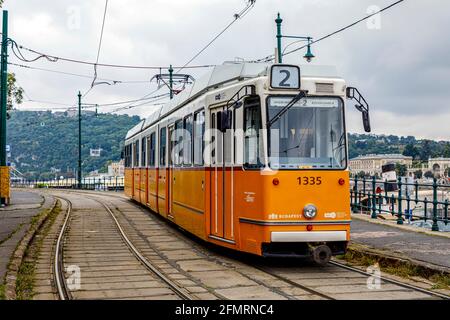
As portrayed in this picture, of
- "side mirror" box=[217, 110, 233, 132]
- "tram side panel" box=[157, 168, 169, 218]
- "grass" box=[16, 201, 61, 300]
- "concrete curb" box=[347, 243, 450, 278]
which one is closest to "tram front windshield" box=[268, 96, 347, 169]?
"side mirror" box=[217, 110, 233, 132]

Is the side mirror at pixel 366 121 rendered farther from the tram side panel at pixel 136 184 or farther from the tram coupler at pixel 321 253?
the tram side panel at pixel 136 184

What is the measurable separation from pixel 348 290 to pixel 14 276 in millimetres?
4879

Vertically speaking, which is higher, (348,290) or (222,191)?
(222,191)

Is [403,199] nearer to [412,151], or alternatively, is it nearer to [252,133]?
[252,133]

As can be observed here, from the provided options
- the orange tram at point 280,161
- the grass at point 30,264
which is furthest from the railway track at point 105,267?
the orange tram at point 280,161

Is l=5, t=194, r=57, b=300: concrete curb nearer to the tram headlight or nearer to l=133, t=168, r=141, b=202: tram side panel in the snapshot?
the tram headlight

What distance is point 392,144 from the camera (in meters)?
39.9

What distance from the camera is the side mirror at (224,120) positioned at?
10.6 meters

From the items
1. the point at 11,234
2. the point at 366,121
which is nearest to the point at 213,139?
the point at 366,121

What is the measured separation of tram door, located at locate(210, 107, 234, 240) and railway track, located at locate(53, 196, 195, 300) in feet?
4.74

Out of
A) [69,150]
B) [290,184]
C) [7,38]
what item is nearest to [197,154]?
[290,184]

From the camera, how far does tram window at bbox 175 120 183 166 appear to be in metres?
14.7
